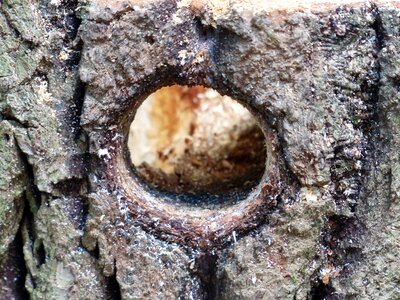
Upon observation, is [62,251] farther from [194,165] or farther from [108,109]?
[194,165]

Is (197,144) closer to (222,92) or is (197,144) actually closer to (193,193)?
(193,193)

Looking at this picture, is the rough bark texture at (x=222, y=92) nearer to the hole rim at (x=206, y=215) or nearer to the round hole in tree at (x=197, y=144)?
the hole rim at (x=206, y=215)

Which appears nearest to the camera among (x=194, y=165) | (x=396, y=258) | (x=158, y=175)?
(x=396, y=258)

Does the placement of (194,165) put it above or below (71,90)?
below

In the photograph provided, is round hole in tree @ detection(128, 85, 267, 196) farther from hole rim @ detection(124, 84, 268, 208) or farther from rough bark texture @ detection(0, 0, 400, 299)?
rough bark texture @ detection(0, 0, 400, 299)

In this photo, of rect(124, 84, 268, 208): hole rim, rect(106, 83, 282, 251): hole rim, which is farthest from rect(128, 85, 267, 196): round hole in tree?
rect(106, 83, 282, 251): hole rim

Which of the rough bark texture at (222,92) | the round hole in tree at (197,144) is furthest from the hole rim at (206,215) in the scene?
the round hole in tree at (197,144)

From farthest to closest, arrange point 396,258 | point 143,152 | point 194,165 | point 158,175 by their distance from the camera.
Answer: point 143,152 → point 194,165 → point 158,175 → point 396,258

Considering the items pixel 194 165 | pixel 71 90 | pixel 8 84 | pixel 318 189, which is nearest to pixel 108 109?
pixel 71 90

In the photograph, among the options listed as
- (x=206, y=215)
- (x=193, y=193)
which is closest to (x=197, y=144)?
(x=193, y=193)
